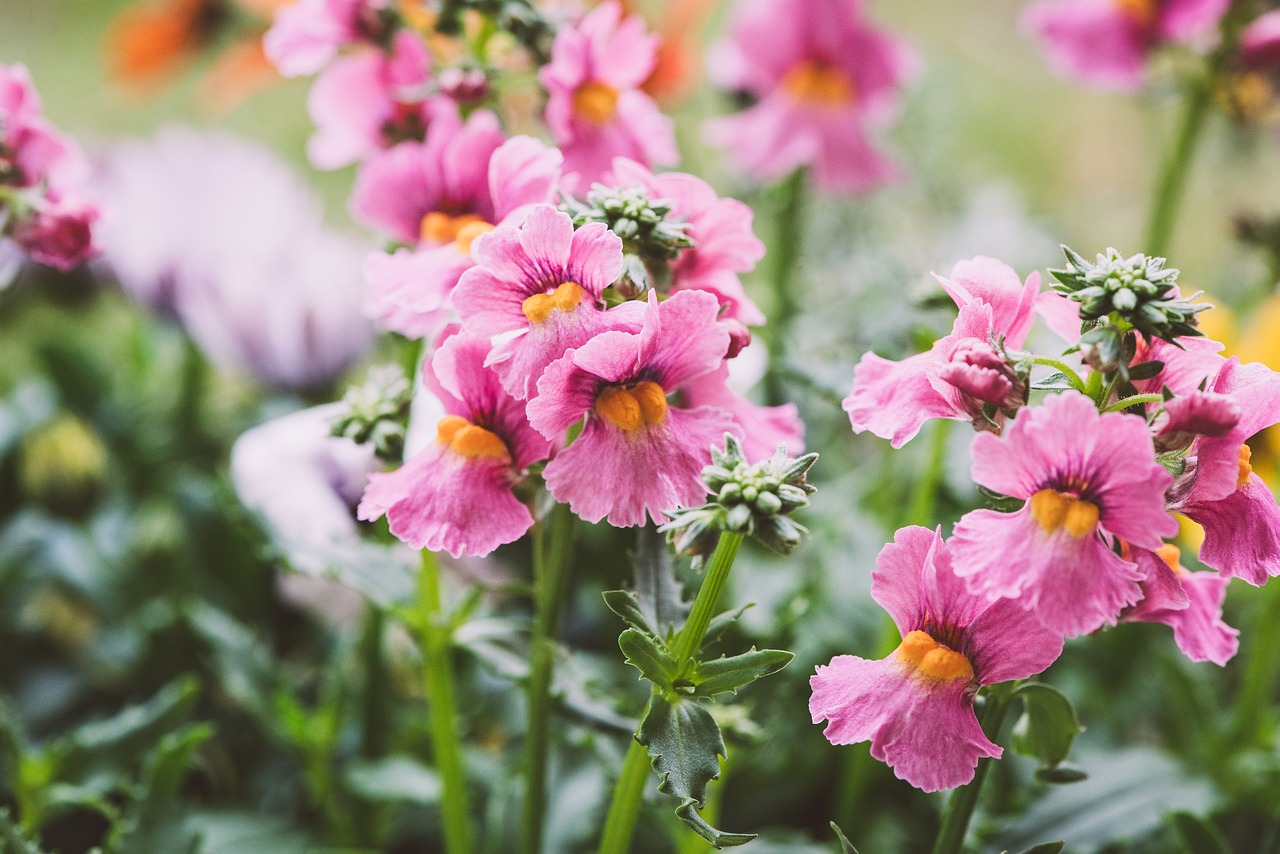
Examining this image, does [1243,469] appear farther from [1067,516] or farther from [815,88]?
[815,88]

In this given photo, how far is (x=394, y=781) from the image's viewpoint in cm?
56

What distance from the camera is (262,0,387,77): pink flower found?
491mm

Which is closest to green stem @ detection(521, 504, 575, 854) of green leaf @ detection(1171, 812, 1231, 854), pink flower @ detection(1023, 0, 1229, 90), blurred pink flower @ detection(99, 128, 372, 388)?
green leaf @ detection(1171, 812, 1231, 854)

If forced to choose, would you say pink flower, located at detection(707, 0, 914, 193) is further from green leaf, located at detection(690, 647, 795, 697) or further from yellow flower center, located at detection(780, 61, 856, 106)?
green leaf, located at detection(690, 647, 795, 697)

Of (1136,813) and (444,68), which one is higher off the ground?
(444,68)

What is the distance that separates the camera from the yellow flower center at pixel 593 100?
0.47m

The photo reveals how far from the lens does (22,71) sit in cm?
46

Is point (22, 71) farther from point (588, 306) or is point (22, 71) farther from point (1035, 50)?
point (1035, 50)

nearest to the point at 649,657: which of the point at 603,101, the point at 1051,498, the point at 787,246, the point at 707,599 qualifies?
the point at 707,599

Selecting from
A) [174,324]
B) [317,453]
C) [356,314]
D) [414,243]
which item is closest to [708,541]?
[414,243]

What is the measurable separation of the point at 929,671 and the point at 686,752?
0.08 metres

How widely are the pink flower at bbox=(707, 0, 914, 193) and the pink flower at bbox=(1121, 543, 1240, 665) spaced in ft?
1.45

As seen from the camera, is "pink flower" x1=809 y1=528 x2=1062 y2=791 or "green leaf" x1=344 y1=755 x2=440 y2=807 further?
"green leaf" x1=344 y1=755 x2=440 y2=807

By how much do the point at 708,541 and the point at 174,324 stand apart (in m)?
0.61
